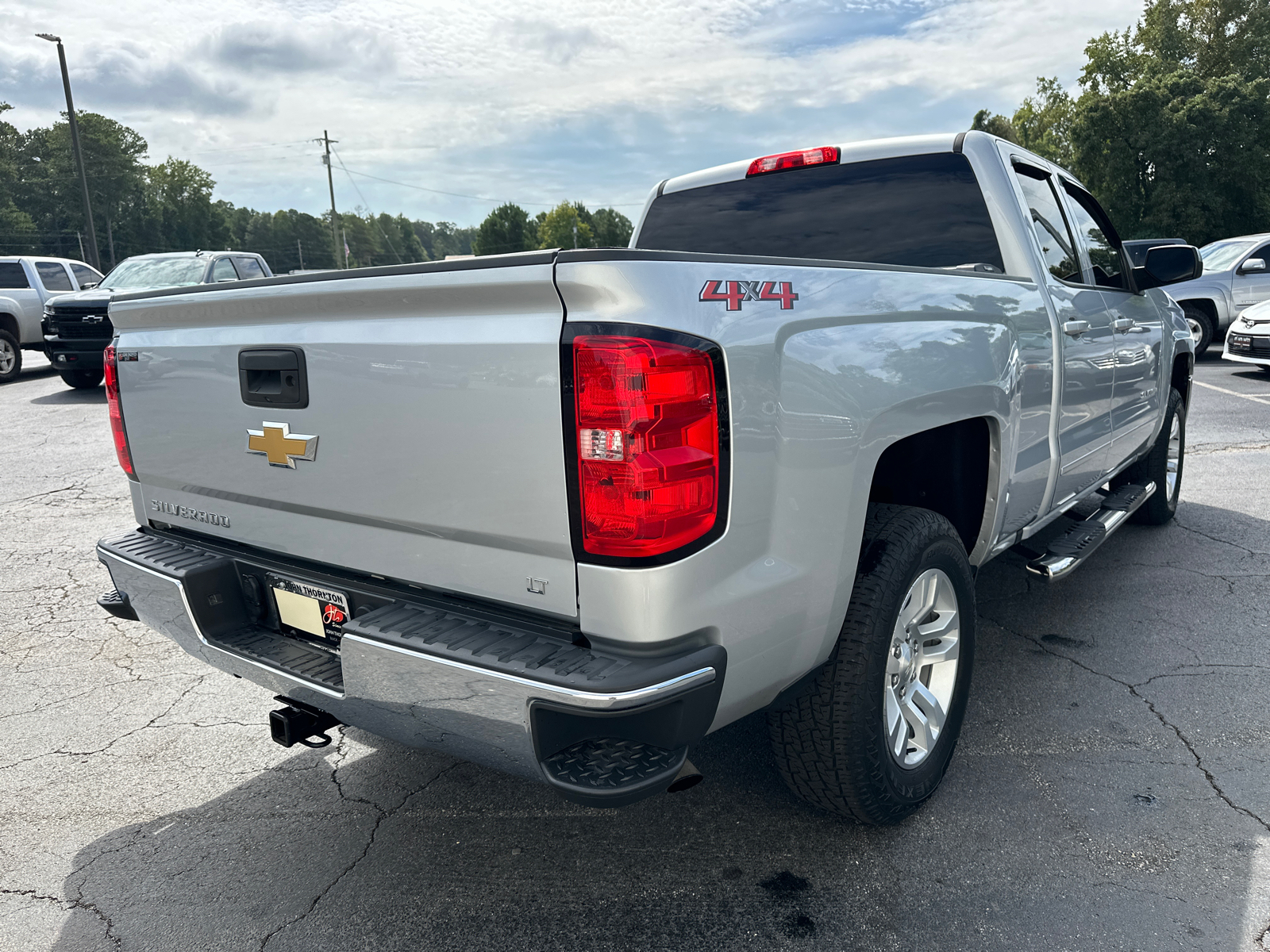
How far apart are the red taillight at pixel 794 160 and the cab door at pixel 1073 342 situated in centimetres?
74

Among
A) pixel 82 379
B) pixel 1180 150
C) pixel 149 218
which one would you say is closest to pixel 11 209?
pixel 149 218

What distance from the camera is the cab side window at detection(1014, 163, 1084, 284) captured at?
370 cm

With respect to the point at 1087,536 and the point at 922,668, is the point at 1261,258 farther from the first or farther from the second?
the point at 922,668

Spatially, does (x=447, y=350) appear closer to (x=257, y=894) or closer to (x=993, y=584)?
(x=257, y=894)

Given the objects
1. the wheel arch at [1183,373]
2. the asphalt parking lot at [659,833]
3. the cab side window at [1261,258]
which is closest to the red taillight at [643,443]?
the asphalt parking lot at [659,833]

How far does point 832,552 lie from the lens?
219cm

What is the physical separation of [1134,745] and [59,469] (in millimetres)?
8622

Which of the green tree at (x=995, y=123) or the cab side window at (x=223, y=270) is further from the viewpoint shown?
the green tree at (x=995, y=123)

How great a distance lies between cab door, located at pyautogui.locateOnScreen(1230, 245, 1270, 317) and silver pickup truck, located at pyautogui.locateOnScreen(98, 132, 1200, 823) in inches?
536

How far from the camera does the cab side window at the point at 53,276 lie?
16.0 m

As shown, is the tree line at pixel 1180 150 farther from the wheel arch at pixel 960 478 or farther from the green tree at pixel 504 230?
the green tree at pixel 504 230

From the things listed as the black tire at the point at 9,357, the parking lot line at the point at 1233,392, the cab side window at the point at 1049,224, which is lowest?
the parking lot line at the point at 1233,392

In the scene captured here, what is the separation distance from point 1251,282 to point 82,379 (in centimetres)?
1802

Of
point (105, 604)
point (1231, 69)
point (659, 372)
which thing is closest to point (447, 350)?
point (659, 372)
